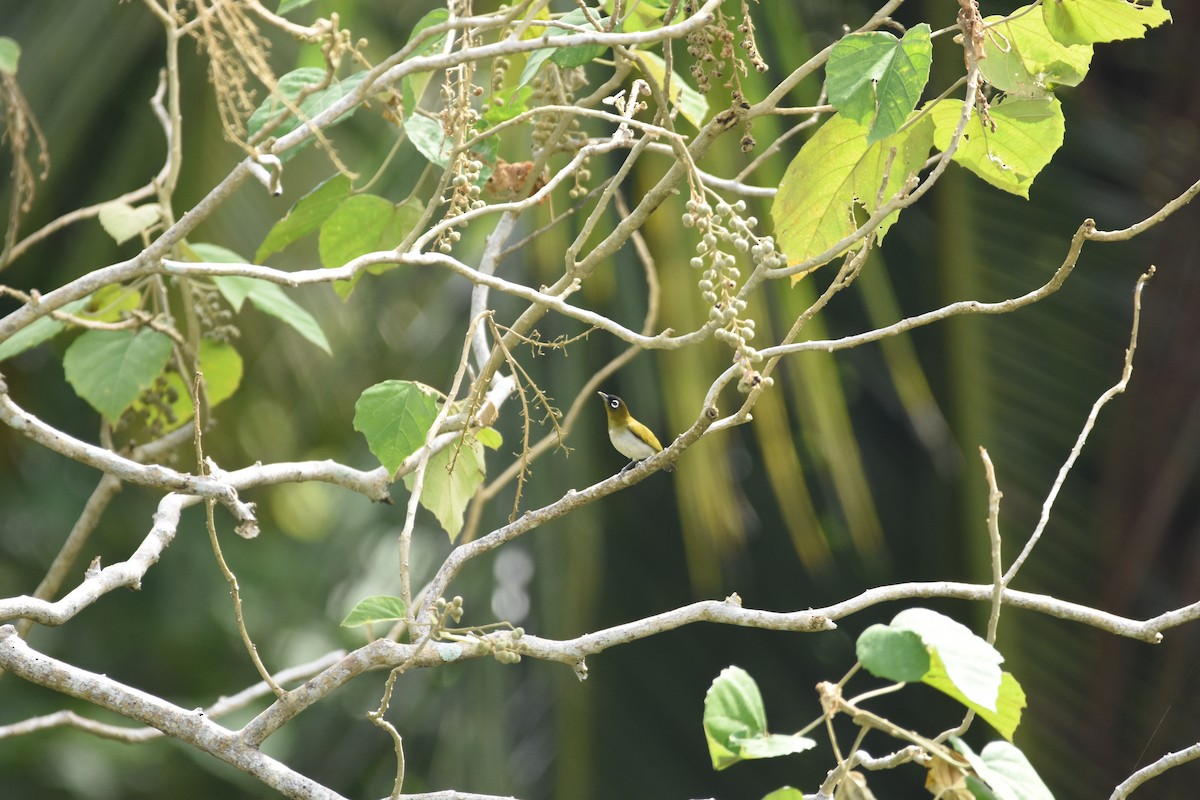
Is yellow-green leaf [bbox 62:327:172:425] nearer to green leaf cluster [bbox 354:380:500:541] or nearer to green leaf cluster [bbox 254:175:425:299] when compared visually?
green leaf cluster [bbox 254:175:425:299]

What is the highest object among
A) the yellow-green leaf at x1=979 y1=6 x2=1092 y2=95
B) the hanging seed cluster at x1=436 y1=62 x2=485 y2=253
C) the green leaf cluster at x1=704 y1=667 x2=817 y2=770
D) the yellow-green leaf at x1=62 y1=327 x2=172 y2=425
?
the hanging seed cluster at x1=436 y1=62 x2=485 y2=253

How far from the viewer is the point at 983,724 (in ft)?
14.3

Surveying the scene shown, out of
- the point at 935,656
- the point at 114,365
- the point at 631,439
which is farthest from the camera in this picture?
the point at 631,439

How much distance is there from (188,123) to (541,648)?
135 inches

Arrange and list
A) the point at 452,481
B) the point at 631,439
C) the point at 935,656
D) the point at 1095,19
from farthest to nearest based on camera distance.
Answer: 1. the point at 631,439
2. the point at 452,481
3. the point at 1095,19
4. the point at 935,656

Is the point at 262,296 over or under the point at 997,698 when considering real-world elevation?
over

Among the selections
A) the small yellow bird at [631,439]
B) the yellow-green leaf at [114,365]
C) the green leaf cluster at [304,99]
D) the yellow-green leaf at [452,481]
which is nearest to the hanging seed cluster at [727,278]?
the yellow-green leaf at [452,481]

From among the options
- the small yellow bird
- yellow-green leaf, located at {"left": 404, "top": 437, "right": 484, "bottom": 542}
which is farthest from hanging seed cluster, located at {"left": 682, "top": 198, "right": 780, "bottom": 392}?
the small yellow bird

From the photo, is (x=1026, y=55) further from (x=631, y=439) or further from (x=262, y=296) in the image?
(x=631, y=439)

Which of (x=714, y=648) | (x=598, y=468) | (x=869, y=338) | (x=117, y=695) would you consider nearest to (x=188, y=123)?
(x=598, y=468)

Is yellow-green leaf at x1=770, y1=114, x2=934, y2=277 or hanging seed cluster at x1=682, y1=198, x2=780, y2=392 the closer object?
hanging seed cluster at x1=682, y1=198, x2=780, y2=392

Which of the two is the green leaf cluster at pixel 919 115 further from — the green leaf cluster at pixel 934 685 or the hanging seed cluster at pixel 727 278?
the green leaf cluster at pixel 934 685

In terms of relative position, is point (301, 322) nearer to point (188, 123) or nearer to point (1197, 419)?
point (188, 123)

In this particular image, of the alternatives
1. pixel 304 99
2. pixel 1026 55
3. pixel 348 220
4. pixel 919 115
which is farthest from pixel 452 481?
pixel 1026 55
